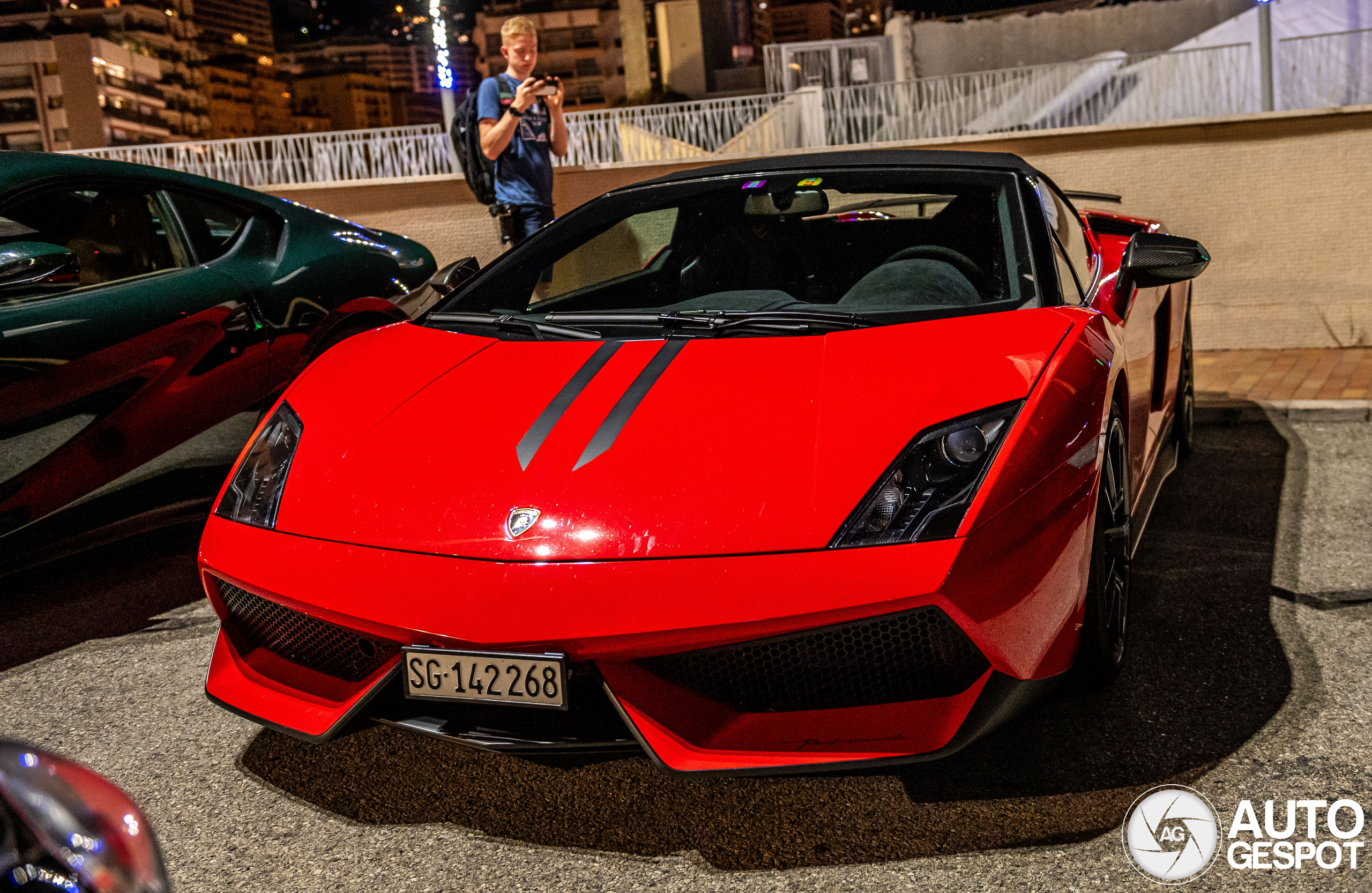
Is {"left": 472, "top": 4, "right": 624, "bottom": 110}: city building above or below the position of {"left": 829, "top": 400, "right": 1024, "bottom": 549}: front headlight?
above

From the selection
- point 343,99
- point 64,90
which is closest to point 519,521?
point 64,90

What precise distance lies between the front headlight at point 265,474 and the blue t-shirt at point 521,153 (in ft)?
11.8

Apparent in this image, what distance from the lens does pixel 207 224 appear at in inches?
156

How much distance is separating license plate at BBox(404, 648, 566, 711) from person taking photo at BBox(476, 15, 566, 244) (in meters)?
4.12

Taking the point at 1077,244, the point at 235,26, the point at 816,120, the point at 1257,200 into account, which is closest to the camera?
the point at 1077,244

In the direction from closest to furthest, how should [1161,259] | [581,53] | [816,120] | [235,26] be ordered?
[1161,259] < [816,120] < [581,53] < [235,26]

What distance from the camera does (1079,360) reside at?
2.32 m

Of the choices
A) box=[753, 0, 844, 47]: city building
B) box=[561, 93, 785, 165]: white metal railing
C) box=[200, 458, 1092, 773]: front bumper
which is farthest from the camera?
box=[753, 0, 844, 47]: city building

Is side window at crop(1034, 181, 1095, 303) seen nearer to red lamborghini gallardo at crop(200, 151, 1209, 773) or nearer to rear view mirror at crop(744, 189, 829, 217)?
red lamborghini gallardo at crop(200, 151, 1209, 773)

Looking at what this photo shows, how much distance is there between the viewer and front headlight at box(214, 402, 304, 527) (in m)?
2.29

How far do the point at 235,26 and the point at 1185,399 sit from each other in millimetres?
170034

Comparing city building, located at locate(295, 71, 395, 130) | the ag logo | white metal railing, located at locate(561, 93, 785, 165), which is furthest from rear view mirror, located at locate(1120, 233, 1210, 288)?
city building, located at locate(295, 71, 395, 130)

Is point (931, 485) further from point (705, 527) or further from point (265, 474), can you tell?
point (265, 474)

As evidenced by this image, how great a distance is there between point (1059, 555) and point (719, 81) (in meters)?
35.7
